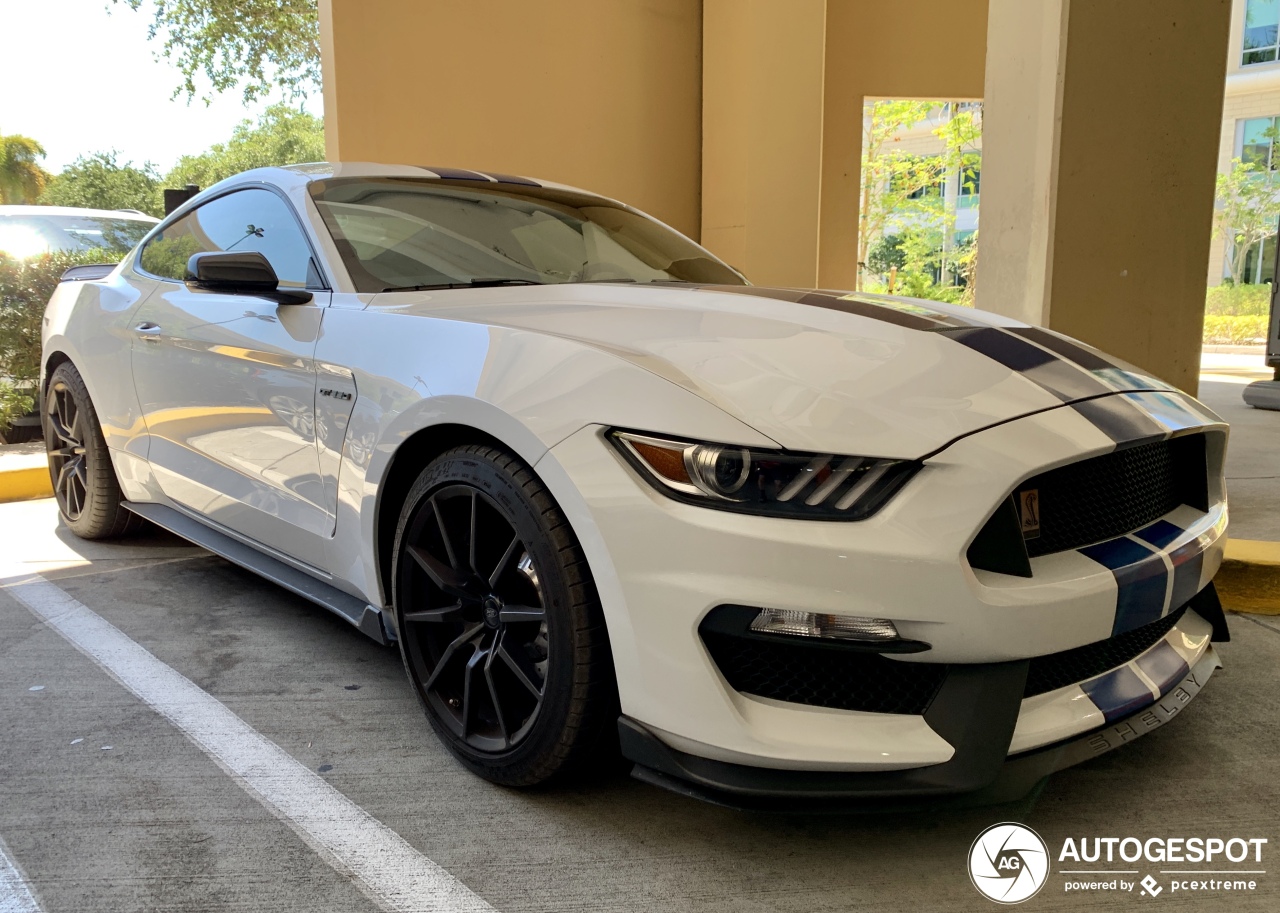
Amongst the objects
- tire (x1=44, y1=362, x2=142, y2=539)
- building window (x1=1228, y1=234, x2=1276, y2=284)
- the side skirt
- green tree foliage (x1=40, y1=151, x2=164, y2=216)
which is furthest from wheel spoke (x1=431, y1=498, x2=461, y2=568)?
building window (x1=1228, y1=234, x2=1276, y2=284)

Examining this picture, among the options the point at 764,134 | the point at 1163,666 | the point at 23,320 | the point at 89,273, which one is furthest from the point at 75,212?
the point at 1163,666

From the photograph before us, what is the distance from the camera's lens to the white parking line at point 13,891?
162 centimetres

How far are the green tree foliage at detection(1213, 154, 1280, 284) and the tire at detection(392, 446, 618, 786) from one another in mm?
30777

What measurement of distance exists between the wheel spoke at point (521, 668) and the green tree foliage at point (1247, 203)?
30.8 meters

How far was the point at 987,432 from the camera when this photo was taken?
158cm

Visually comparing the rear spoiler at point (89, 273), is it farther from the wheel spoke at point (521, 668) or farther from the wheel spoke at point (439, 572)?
the wheel spoke at point (521, 668)

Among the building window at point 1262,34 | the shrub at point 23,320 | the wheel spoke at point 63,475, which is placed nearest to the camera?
the wheel spoke at point 63,475

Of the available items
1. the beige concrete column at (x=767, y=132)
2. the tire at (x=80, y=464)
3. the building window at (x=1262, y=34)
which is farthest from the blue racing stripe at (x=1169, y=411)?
the building window at (x=1262, y=34)

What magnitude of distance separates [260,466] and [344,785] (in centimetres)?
101

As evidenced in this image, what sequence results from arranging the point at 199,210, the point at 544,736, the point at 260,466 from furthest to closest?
the point at 199,210
the point at 260,466
the point at 544,736

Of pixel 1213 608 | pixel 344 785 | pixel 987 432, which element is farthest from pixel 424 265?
pixel 1213 608

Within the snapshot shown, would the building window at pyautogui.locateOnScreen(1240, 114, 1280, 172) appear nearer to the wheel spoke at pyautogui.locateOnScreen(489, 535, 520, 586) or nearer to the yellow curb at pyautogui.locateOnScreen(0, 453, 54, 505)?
the yellow curb at pyautogui.locateOnScreen(0, 453, 54, 505)

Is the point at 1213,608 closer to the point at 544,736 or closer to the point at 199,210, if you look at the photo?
the point at 544,736

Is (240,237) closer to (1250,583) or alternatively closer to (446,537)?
(446,537)
